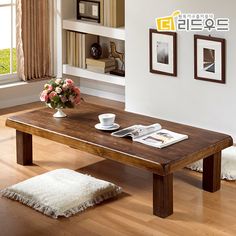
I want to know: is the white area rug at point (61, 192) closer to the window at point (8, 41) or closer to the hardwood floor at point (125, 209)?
the hardwood floor at point (125, 209)

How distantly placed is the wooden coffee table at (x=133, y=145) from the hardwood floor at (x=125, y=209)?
116 mm

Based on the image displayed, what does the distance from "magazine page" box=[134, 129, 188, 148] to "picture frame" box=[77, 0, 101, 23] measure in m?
2.55

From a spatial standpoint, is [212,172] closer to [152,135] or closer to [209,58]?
[152,135]

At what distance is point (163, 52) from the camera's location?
628cm

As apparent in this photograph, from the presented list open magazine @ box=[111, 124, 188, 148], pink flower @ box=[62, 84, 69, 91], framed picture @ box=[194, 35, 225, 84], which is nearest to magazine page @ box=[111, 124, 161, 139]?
open magazine @ box=[111, 124, 188, 148]

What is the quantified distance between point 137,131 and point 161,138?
194 mm

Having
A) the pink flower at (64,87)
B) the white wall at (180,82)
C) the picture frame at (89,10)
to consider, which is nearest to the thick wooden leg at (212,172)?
the white wall at (180,82)

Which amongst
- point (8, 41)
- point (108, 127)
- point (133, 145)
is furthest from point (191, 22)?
point (8, 41)

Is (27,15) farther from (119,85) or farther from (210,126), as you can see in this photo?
(210,126)

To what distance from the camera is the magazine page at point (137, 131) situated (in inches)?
191

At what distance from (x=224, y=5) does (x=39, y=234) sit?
2.60 meters

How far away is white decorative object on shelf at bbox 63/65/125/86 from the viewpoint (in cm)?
706

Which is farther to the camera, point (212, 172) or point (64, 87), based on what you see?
point (64, 87)

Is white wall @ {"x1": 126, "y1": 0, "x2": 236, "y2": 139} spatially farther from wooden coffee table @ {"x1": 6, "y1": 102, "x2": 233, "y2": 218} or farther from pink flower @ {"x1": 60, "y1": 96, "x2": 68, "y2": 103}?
pink flower @ {"x1": 60, "y1": 96, "x2": 68, "y2": 103}
